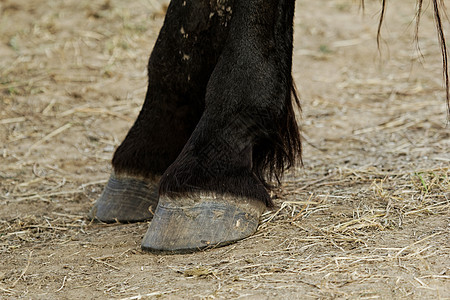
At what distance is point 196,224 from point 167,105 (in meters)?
0.45

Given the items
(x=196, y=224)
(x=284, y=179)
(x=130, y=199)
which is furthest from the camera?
(x=284, y=179)

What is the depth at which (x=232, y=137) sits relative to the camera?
170 cm

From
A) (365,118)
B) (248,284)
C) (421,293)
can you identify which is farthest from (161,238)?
(365,118)

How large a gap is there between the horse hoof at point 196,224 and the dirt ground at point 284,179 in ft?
0.11

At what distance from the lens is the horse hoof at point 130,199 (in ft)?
6.65

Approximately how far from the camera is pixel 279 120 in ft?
5.67

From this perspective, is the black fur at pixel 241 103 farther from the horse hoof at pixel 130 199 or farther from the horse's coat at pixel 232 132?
the horse hoof at pixel 130 199

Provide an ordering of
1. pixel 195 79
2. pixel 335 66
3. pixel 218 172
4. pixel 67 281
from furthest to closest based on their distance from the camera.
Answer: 1. pixel 335 66
2. pixel 195 79
3. pixel 218 172
4. pixel 67 281

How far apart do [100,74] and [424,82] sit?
6.11 ft

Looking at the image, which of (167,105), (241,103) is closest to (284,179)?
(167,105)

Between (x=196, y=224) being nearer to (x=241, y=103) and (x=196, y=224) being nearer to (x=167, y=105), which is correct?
(x=241, y=103)

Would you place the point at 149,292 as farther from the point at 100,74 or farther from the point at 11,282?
the point at 100,74

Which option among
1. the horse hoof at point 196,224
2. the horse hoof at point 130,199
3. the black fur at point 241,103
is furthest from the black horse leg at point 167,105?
the horse hoof at point 196,224

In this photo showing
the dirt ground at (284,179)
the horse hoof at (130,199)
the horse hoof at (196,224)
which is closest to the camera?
the dirt ground at (284,179)
